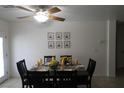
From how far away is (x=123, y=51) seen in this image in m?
7.48

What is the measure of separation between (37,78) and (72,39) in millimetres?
2705

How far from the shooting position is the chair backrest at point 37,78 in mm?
3043

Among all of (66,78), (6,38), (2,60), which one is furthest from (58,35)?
(66,78)

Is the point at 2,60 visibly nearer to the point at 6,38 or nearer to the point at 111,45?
the point at 6,38

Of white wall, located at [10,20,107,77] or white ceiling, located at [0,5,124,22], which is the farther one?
white wall, located at [10,20,107,77]

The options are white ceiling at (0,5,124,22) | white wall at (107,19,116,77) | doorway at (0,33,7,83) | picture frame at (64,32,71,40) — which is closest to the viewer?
white ceiling at (0,5,124,22)

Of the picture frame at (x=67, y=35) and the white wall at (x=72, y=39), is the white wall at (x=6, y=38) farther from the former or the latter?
the picture frame at (x=67, y=35)

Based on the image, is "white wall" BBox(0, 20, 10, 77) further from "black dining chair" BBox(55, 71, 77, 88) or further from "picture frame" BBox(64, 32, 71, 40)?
"black dining chair" BBox(55, 71, 77, 88)

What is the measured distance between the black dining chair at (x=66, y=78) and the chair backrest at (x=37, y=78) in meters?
0.22

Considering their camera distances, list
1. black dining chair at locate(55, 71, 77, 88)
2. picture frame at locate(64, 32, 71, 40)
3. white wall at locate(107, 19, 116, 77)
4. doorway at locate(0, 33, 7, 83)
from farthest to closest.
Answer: picture frame at locate(64, 32, 71, 40), white wall at locate(107, 19, 116, 77), doorway at locate(0, 33, 7, 83), black dining chair at locate(55, 71, 77, 88)

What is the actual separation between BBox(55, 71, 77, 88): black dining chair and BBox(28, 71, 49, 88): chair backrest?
22cm

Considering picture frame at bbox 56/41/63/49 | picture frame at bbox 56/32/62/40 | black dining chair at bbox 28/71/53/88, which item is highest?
picture frame at bbox 56/32/62/40

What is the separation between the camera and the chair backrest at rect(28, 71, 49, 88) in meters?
3.04

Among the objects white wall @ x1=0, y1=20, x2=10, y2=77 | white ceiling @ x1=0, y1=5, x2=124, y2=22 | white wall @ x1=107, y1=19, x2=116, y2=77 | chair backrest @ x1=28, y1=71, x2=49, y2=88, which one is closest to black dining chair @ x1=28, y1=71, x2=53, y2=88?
chair backrest @ x1=28, y1=71, x2=49, y2=88
